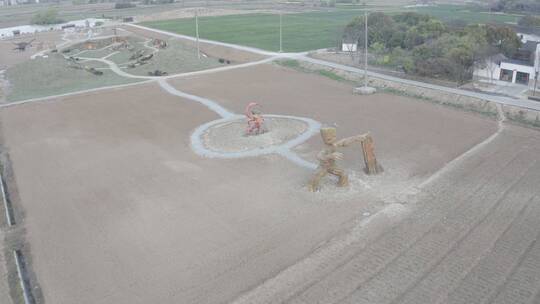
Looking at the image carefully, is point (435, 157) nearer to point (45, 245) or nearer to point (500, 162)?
point (500, 162)

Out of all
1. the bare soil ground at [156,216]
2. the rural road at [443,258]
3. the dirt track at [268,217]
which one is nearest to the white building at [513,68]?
the dirt track at [268,217]

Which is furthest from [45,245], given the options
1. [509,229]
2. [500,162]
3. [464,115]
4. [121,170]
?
[464,115]

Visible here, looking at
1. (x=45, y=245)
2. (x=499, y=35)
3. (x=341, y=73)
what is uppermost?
(x=499, y=35)

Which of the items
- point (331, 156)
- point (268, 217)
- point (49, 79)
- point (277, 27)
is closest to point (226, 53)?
point (49, 79)

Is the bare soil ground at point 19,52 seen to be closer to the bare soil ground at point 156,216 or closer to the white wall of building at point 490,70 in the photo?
the bare soil ground at point 156,216

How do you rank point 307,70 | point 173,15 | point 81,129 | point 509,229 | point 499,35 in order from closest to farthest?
point 509,229 < point 81,129 < point 499,35 < point 307,70 < point 173,15

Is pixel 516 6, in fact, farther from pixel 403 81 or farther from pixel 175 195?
pixel 175 195

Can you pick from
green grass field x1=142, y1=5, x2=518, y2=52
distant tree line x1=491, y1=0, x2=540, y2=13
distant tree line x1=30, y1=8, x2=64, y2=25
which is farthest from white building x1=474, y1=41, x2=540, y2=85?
distant tree line x1=30, y1=8, x2=64, y2=25
